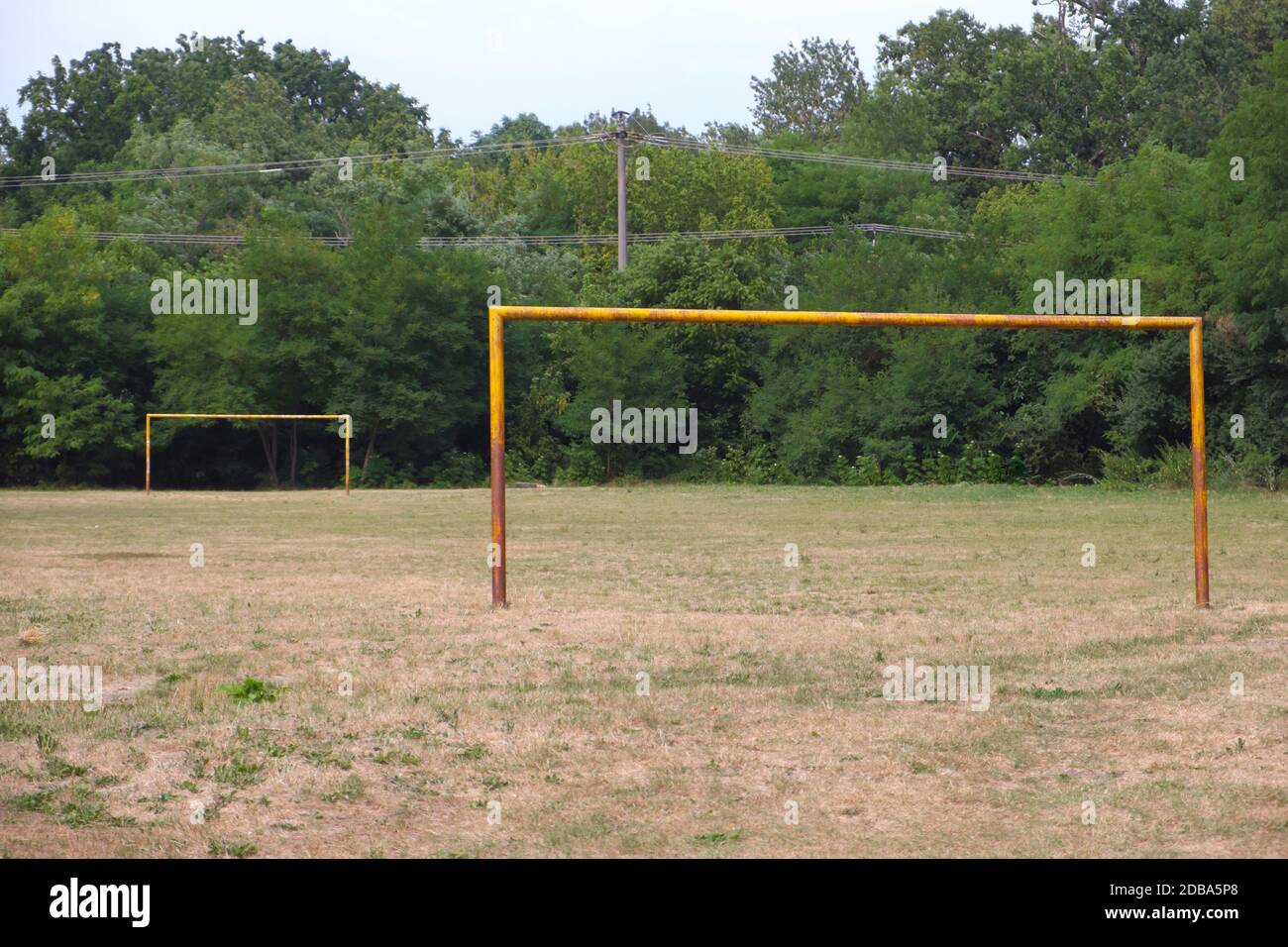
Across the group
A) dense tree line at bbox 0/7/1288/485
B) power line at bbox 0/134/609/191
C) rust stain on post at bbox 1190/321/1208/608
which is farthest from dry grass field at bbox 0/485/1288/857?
power line at bbox 0/134/609/191

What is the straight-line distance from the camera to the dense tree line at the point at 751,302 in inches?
1265

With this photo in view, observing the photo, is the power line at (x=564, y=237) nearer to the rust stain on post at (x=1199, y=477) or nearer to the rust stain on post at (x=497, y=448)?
the rust stain on post at (x=1199, y=477)

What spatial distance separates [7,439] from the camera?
39562 millimetres

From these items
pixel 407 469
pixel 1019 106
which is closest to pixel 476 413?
pixel 407 469

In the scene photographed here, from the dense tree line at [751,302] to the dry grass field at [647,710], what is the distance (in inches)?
678

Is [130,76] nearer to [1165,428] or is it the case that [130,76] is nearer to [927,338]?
[927,338]

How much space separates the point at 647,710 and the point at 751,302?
35.9 meters

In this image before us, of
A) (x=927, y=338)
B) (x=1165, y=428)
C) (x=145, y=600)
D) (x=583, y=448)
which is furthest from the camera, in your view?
(x=583, y=448)

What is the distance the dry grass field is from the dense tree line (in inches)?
678

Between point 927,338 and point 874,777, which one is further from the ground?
point 927,338

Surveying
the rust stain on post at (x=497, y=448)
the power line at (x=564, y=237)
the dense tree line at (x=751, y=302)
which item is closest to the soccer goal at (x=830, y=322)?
the rust stain on post at (x=497, y=448)

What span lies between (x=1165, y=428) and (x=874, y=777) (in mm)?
28407

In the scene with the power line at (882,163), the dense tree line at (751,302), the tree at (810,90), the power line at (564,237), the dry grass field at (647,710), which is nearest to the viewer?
the dry grass field at (647,710)

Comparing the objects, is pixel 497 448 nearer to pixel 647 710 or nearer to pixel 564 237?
pixel 647 710
